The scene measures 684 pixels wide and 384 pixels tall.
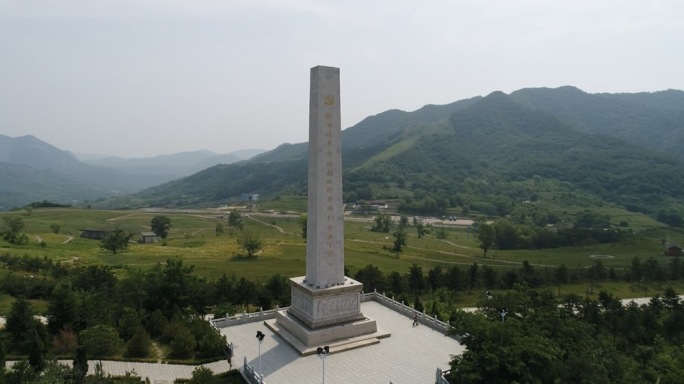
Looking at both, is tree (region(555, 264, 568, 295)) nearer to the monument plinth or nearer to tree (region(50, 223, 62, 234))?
the monument plinth

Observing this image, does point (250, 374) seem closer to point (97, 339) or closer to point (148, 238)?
point (97, 339)

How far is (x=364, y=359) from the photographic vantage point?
23672 millimetres

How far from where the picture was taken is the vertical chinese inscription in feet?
81.6

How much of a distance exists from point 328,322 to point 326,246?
433cm

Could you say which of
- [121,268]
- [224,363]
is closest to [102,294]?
[224,363]

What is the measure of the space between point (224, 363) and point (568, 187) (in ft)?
492

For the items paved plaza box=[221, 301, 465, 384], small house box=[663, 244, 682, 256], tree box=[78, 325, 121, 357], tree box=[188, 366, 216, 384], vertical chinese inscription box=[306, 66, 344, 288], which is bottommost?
small house box=[663, 244, 682, 256]

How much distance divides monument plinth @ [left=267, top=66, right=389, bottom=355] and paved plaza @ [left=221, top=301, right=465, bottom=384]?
0.91 m

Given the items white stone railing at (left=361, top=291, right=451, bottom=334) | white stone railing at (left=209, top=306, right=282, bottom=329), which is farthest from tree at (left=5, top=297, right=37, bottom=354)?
white stone railing at (left=361, top=291, right=451, bottom=334)

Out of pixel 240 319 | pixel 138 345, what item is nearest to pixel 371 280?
pixel 240 319

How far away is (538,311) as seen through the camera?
76.7 ft

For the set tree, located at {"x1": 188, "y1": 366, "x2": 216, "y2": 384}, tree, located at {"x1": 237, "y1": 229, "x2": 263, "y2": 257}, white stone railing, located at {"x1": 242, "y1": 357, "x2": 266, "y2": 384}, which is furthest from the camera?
tree, located at {"x1": 237, "y1": 229, "x2": 263, "y2": 257}

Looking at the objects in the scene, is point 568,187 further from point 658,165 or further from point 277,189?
point 277,189

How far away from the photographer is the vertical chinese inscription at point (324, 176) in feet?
81.6
